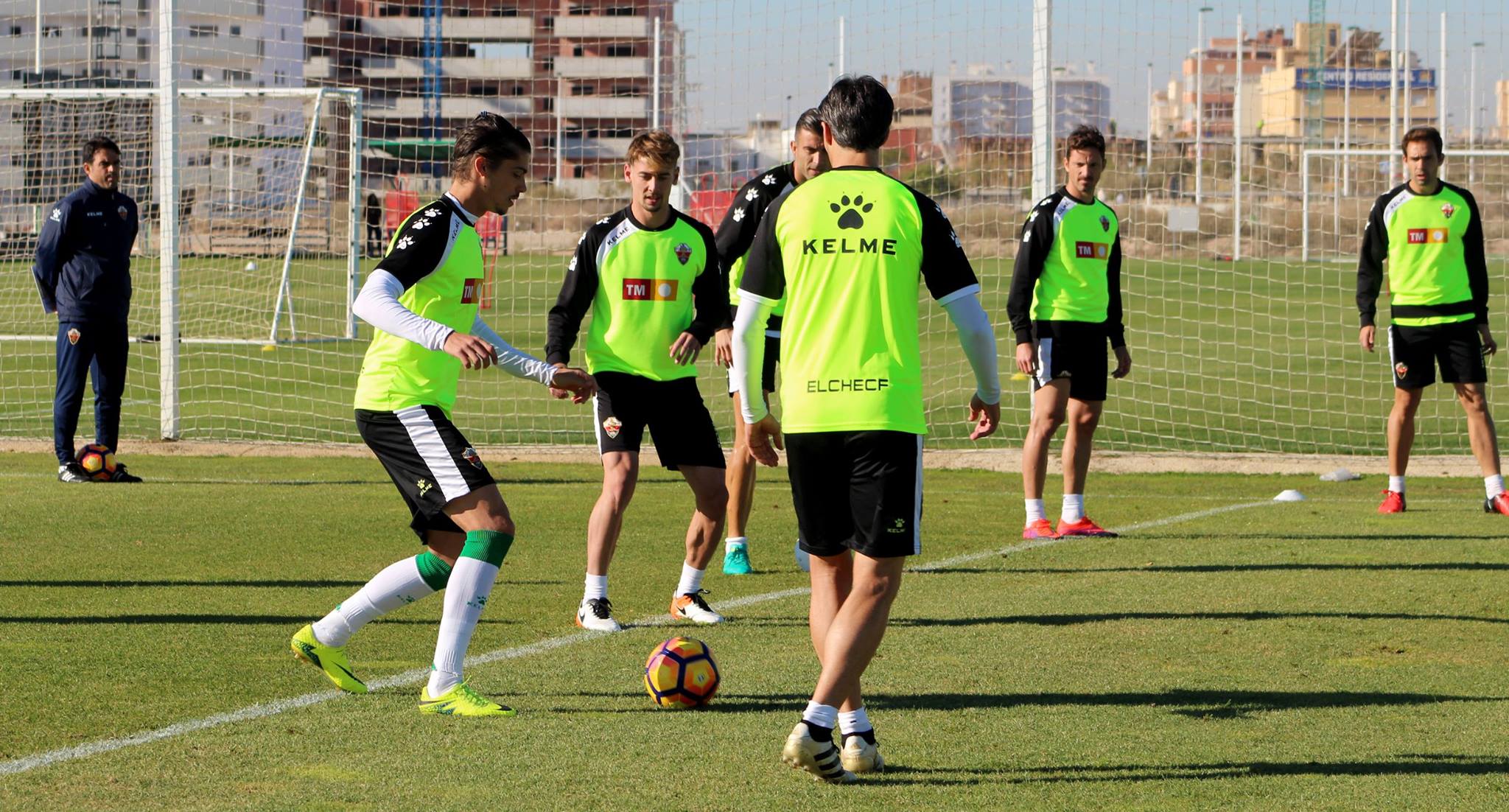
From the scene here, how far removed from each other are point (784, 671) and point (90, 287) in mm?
8226

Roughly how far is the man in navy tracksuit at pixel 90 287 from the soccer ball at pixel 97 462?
12 centimetres

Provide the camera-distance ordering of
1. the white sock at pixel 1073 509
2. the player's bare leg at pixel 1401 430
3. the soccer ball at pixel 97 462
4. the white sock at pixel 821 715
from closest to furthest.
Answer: the white sock at pixel 821 715 → the white sock at pixel 1073 509 → the player's bare leg at pixel 1401 430 → the soccer ball at pixel 97 462

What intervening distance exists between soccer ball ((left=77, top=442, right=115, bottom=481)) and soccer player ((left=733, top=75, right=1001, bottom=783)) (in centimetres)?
877

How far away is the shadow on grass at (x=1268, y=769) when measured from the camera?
502 centimetres

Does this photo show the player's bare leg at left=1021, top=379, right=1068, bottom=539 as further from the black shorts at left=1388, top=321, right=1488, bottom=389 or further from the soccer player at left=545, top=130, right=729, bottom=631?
the soccer player at left=545, top=130, right=729, bottom=631

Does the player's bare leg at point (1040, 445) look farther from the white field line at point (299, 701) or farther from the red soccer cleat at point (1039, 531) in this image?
the white field line at point (299, 701)

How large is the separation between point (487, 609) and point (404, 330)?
8.22 ft

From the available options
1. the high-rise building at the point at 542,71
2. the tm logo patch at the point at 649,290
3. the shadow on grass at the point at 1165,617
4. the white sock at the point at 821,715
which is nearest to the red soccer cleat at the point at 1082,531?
the shadow on grass at the point at 1165,617

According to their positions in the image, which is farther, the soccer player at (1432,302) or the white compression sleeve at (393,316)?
the soccer player at (1432,302)

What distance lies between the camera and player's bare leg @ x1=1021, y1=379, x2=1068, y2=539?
33.6 ft

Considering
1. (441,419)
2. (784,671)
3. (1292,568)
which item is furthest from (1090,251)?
(441,419)

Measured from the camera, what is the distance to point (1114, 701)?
6.04m

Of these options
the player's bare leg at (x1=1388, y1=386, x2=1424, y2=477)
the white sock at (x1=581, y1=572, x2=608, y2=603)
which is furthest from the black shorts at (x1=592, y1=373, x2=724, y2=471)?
the player's bare leg at (x1=1388, y1=386, x2=1424, y2=477)

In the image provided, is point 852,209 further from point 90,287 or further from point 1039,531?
point 90,287
